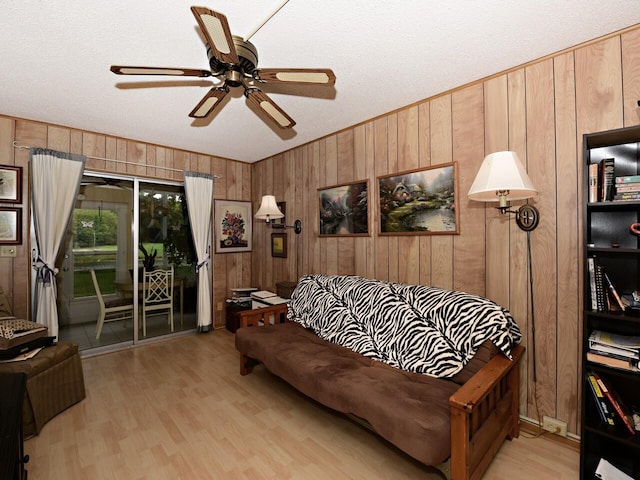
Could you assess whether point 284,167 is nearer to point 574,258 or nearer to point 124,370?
point 124,370

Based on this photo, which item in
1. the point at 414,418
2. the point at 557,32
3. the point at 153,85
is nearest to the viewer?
the point at 414,418

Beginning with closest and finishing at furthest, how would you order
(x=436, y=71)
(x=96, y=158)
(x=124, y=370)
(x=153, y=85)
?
(x=436, y=71), (x=153, y=85), (x=124, y=370), (x=96, y=158)

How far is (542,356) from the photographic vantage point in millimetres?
1999

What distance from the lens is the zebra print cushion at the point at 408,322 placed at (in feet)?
6.15

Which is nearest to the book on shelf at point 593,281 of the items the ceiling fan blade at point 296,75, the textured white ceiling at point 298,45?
the textured white ceiling at point 298,45

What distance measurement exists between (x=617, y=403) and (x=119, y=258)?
4.54 meters

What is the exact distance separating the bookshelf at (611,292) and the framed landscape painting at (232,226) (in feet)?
13.2

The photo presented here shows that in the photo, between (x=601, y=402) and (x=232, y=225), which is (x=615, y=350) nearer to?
(x=601, y=402)

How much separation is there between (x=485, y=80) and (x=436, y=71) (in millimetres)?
405

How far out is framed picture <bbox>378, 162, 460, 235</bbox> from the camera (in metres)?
2.41

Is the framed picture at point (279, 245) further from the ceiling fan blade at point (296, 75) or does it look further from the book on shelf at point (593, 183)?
the book on shelf at point (593, 183)

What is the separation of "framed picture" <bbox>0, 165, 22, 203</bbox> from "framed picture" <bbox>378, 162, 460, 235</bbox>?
359cm

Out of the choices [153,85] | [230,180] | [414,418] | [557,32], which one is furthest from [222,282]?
[557,32]

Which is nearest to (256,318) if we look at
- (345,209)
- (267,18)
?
(345,209)
